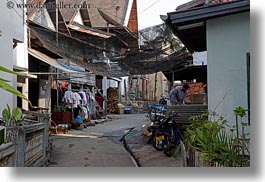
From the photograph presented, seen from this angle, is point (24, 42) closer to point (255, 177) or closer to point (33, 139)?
point (33, 139)

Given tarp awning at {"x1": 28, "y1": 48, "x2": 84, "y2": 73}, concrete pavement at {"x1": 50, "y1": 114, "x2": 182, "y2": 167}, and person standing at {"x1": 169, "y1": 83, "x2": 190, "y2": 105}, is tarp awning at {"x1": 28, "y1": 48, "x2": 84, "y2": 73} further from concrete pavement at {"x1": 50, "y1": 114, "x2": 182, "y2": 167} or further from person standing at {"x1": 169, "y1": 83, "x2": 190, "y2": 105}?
person standing at {"x1": 169, "y1": 83, "x2": 190, "y2": 105}

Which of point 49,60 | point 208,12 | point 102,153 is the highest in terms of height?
point 208,12

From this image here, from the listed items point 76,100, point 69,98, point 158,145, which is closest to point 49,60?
point 158,145

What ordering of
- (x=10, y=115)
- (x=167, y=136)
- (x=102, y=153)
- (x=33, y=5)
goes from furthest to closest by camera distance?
(x=102, y=153), (x=167, y=136), (x=33, y=5), (x=10, y=115)

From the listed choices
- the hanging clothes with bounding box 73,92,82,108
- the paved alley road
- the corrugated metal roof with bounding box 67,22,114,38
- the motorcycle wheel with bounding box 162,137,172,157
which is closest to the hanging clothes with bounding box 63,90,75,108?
the hanging clothes with bounding box 73,92,82,108

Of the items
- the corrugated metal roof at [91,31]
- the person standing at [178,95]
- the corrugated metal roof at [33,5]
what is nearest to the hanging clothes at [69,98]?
the person standing at [178,95]

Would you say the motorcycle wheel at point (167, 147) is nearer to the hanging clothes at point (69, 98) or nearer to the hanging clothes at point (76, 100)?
the hanging clothes at point (69, 98)

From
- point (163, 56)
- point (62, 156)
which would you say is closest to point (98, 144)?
point (62, 156)

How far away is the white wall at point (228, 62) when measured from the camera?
3919mm

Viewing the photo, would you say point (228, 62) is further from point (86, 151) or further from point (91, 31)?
point (86, 151)

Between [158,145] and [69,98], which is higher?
[69,98]

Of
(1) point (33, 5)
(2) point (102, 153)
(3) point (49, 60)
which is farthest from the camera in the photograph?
(3) point (49, 60)

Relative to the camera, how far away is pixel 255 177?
2.99 meters

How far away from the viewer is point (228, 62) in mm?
4035
